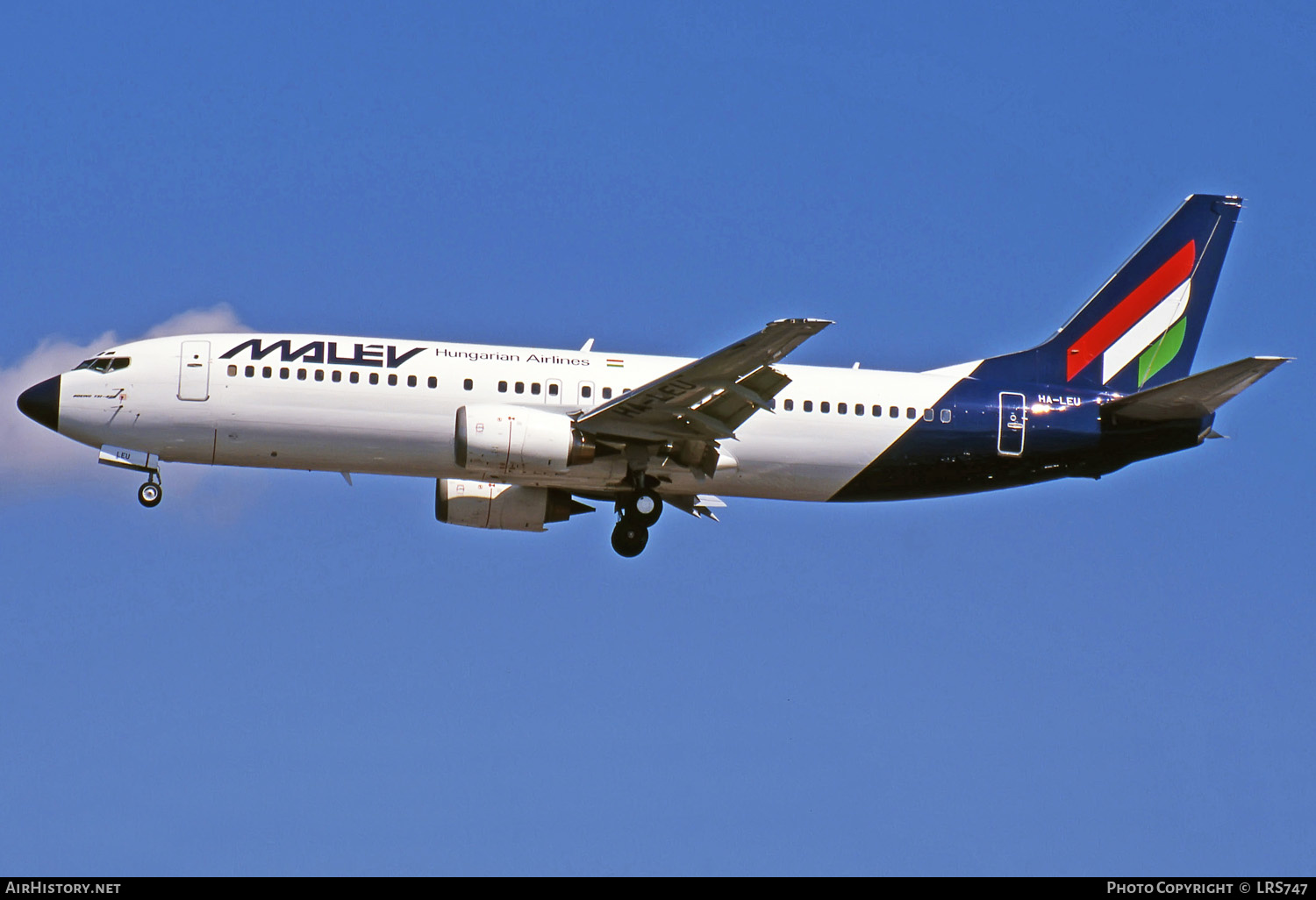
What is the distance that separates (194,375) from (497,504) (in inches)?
319

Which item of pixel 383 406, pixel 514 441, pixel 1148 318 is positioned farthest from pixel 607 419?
pixel 1148 318

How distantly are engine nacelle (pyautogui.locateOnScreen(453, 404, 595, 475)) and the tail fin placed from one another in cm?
1068

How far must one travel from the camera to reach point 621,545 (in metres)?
44.2

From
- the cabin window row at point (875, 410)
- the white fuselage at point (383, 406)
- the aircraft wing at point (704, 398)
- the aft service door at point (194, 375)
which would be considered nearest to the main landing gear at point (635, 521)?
the white fuselage at point (383, 406)

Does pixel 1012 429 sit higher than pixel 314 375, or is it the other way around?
pixel 314 375

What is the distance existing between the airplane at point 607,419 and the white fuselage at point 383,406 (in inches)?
1.7

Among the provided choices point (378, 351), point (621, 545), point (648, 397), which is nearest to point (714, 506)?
point (621, 545)

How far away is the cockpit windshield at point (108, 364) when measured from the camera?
42.7 metres

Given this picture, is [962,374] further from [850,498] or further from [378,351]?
[378,351]

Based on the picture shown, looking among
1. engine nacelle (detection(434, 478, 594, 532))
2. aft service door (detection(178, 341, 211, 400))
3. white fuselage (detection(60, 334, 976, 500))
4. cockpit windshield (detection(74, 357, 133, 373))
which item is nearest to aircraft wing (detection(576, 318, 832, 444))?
white fuselage (detection(60, 334, 976, 500))

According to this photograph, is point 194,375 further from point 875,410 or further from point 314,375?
point 875,410

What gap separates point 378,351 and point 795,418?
9.73 m

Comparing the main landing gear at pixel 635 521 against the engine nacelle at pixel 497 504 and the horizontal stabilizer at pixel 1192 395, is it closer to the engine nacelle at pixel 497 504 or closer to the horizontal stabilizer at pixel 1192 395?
the engine nacelle at pixel 497 504

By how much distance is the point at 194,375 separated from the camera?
42094 millimetres
